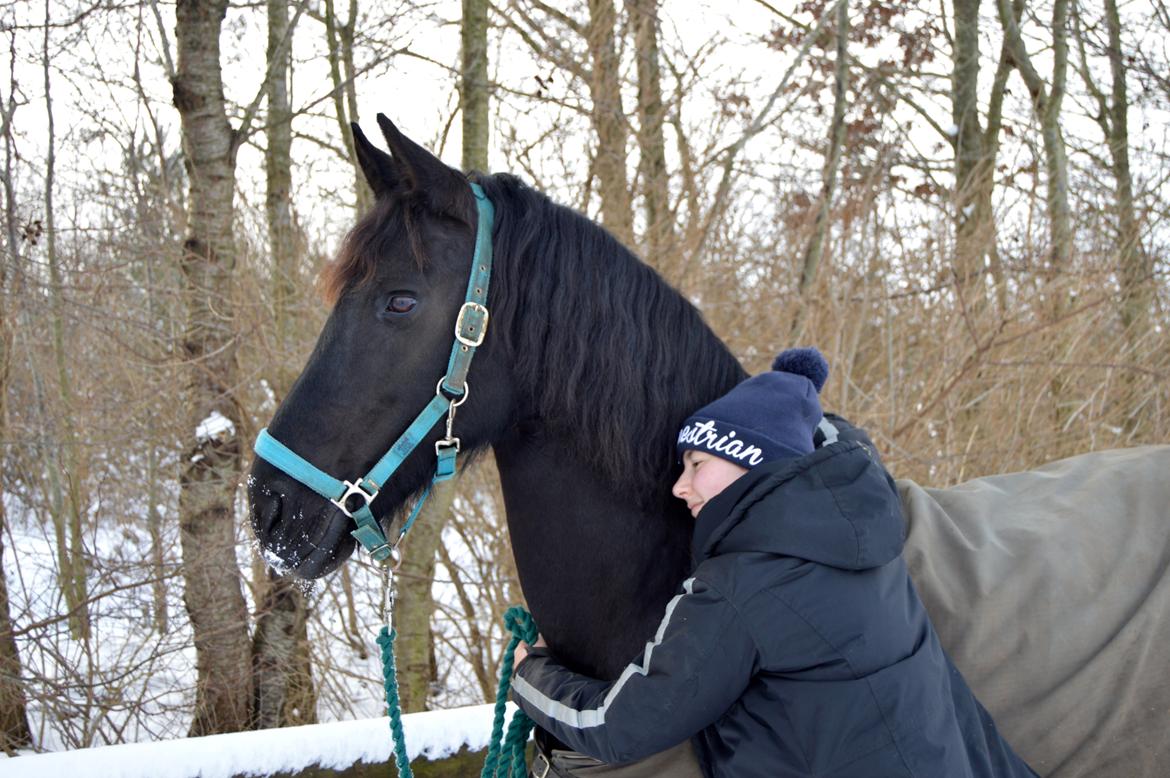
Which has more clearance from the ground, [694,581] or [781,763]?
[694,581]

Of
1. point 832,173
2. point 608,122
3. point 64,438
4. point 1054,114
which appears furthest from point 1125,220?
point 64,438

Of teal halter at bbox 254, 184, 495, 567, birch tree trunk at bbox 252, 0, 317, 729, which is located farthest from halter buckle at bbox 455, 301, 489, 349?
birch tree trunk at bbox 252, 0, 317, 729

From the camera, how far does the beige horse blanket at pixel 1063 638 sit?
1753 mm

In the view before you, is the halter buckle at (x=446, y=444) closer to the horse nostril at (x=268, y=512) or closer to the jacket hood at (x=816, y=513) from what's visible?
the horse nostril at (x=268, y=512)

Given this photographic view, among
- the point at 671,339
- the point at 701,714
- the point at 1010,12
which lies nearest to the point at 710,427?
the point at 671,339

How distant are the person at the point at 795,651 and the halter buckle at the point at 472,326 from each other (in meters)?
0.54

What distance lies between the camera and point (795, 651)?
4.48 ft

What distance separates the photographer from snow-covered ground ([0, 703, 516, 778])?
6.88 feet

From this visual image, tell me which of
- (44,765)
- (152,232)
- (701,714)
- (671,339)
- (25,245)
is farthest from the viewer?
(152,232)

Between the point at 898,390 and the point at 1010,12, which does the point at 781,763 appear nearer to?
the point at 898,390

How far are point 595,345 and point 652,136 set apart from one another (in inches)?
168

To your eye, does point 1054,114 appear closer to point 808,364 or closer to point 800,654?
point 808,364

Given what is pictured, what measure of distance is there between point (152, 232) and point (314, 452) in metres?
3.86

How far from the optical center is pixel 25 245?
4.08 metres
